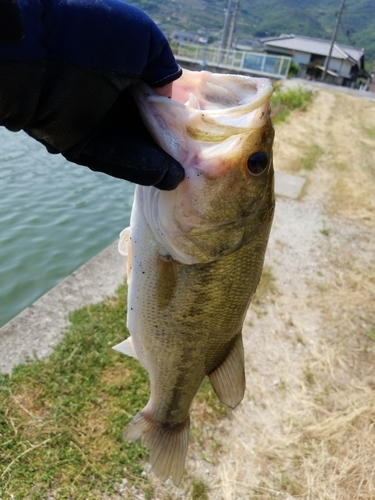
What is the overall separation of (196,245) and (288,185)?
7.65 meters

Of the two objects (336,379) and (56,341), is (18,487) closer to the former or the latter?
(56,341)

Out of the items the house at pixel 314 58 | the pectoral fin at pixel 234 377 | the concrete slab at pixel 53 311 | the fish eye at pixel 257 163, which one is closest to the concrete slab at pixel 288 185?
the concrete slab at pixel 53 311

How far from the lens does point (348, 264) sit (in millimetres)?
6234

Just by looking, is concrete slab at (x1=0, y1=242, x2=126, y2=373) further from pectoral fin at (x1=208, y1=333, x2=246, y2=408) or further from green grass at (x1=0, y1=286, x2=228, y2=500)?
pectoral fin at (x1=208, y1=333, x2=246, y2=408)

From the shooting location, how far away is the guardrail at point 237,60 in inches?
1101

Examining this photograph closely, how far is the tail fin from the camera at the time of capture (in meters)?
2.31

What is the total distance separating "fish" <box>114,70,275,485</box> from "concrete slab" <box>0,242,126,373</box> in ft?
5.39

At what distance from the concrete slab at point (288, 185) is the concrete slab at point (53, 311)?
14.9 feet

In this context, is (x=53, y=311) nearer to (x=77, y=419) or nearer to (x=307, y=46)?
(x=77, y=419)

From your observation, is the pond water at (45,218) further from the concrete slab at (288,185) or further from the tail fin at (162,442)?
the tail fin at (162,442)

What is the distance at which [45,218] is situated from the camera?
7254 mm

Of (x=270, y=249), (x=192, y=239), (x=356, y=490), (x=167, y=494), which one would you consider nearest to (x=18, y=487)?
(x=167, y=494)

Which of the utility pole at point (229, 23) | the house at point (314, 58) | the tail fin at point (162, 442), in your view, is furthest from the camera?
the house at point (314, 58)

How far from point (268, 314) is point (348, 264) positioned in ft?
6.67
